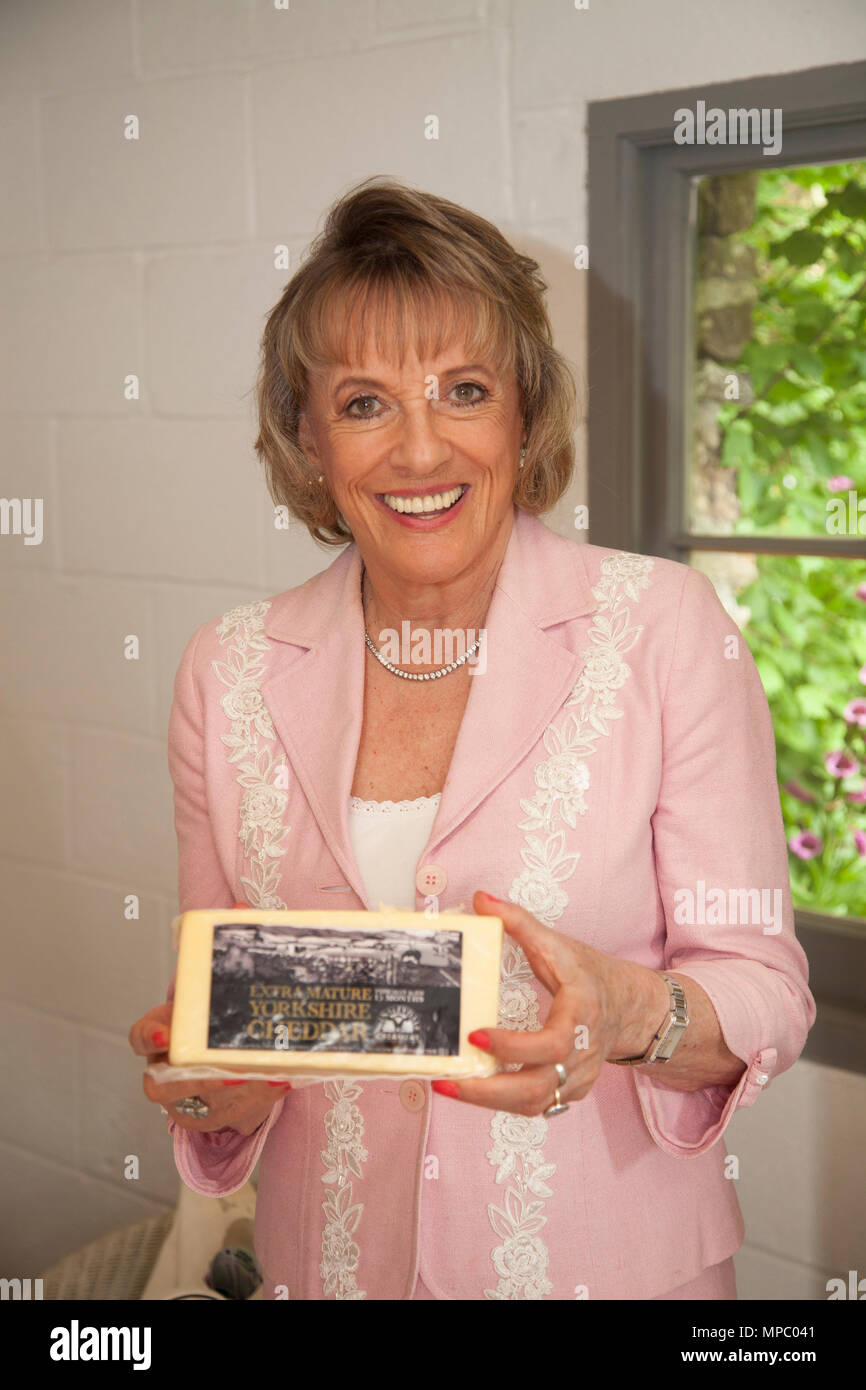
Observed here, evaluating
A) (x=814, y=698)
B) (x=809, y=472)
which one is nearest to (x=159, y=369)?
(x=809, y=472)

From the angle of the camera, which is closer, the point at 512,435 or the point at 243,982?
the point at 243,982

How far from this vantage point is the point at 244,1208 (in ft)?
6.40

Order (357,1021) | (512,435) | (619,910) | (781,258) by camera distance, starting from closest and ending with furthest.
Result: (357,1021) < (619,910) < (512,435) < (781,258)

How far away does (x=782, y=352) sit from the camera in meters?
1.75

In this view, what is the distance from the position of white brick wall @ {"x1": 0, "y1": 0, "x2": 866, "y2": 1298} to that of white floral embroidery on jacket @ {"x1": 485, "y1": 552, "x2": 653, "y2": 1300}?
697 millimetres

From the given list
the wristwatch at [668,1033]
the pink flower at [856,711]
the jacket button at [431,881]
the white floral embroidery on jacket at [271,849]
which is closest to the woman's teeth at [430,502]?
the white floral embroidery on jacket at [271,849]

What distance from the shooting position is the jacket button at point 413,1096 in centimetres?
122

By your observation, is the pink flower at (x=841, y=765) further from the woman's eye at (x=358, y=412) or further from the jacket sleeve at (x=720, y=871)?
the woman's eye at (x=358, y=412)

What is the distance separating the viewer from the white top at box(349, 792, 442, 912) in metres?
1.23

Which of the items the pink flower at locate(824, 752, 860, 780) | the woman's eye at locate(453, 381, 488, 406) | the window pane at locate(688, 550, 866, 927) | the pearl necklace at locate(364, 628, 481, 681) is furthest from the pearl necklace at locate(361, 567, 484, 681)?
the pink flower at locate(824, 752, 860, 780)

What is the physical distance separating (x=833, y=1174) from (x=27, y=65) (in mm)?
2251

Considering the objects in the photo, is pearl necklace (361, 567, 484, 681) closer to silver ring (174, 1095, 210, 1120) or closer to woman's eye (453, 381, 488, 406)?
woman's eye (453, 381, 488, 406)

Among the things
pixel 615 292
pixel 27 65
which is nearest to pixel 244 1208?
pixel 615 292
